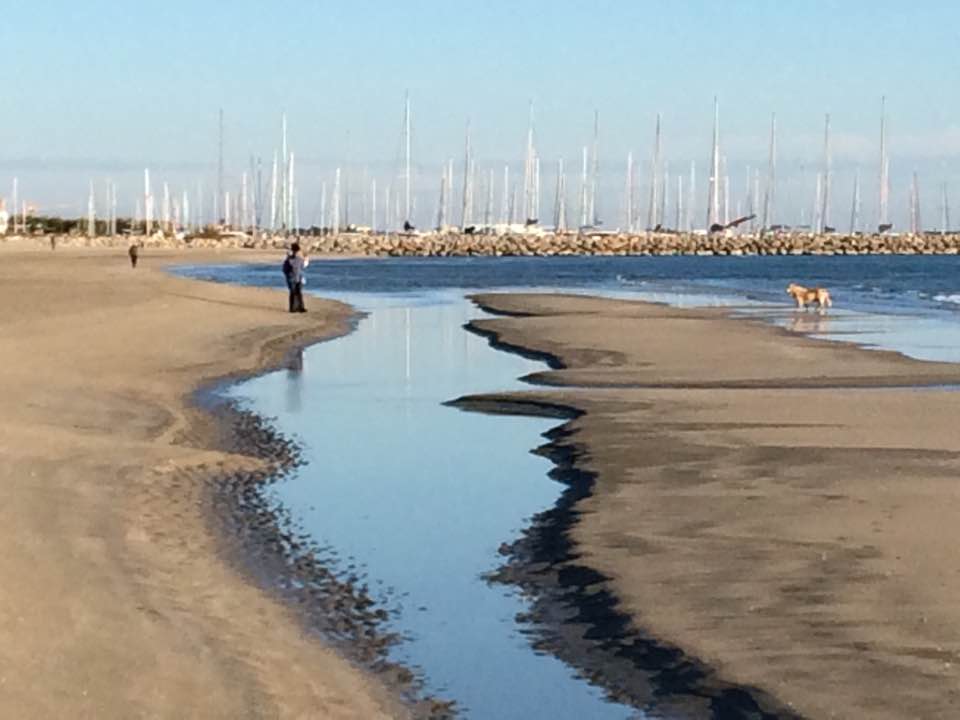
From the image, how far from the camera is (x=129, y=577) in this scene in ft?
30.8

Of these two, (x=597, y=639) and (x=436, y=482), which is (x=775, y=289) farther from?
(x=597, y=639)

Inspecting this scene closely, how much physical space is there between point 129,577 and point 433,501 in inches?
159

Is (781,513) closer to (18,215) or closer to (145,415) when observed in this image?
(145,415)

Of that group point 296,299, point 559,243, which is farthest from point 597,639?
point 559,243

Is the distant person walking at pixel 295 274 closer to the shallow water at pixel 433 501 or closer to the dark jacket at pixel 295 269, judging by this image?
the dark jacket at pixel 295 269

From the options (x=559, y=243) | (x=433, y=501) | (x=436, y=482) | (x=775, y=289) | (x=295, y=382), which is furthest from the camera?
(x=559, y=243)

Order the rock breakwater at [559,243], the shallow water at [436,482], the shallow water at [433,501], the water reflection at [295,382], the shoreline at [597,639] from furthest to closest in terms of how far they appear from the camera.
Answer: the rock breakwater at [559,243] < the water reflection at [295,382] < the shallow water at [436,482] < the shallow water at [433,501] < the shoreline at [597,639]

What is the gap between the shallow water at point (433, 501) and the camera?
26.0 feet

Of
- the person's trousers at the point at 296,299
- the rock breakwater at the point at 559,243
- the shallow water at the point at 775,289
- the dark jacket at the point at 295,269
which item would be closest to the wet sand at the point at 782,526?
the shallow water at the point at 775,289

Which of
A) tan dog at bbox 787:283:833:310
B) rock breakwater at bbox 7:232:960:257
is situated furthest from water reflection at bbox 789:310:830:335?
rock breakwater at bbox 7:232:960:257

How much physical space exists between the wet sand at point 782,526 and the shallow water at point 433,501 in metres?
0.50

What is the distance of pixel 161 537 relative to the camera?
10867 millimetres

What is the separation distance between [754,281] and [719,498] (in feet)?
223

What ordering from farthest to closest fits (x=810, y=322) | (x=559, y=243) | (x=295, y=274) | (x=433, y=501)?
(x=559, y=243), (x=295, y=274), (x=810, y=322), (x=433, y=501)
